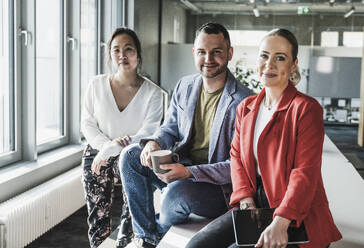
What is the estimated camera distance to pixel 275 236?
149 cm

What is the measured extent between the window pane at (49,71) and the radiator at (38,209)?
635mm

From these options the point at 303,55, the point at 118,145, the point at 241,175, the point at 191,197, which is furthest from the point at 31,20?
the point at 303,55

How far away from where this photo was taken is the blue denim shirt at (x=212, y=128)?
6.71ft

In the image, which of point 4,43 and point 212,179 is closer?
point 212,179

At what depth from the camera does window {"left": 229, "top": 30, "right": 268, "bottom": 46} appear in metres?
9.10

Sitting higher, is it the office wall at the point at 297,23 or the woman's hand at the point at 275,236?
the office wall at the point at 297,23

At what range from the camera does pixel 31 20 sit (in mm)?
3494

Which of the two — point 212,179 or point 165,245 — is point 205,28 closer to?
point 212,179

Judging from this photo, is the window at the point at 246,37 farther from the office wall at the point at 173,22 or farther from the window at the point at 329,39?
the window at the point at 329,39

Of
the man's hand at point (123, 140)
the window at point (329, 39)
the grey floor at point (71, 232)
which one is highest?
the window at point (329, 39)

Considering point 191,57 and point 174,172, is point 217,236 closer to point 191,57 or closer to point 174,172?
point 174,172

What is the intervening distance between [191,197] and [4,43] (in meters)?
2.09

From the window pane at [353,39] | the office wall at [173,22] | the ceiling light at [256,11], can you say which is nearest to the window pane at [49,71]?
the office wall at [173,22]

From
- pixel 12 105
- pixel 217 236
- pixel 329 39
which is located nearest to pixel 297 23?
pixel 329 39
